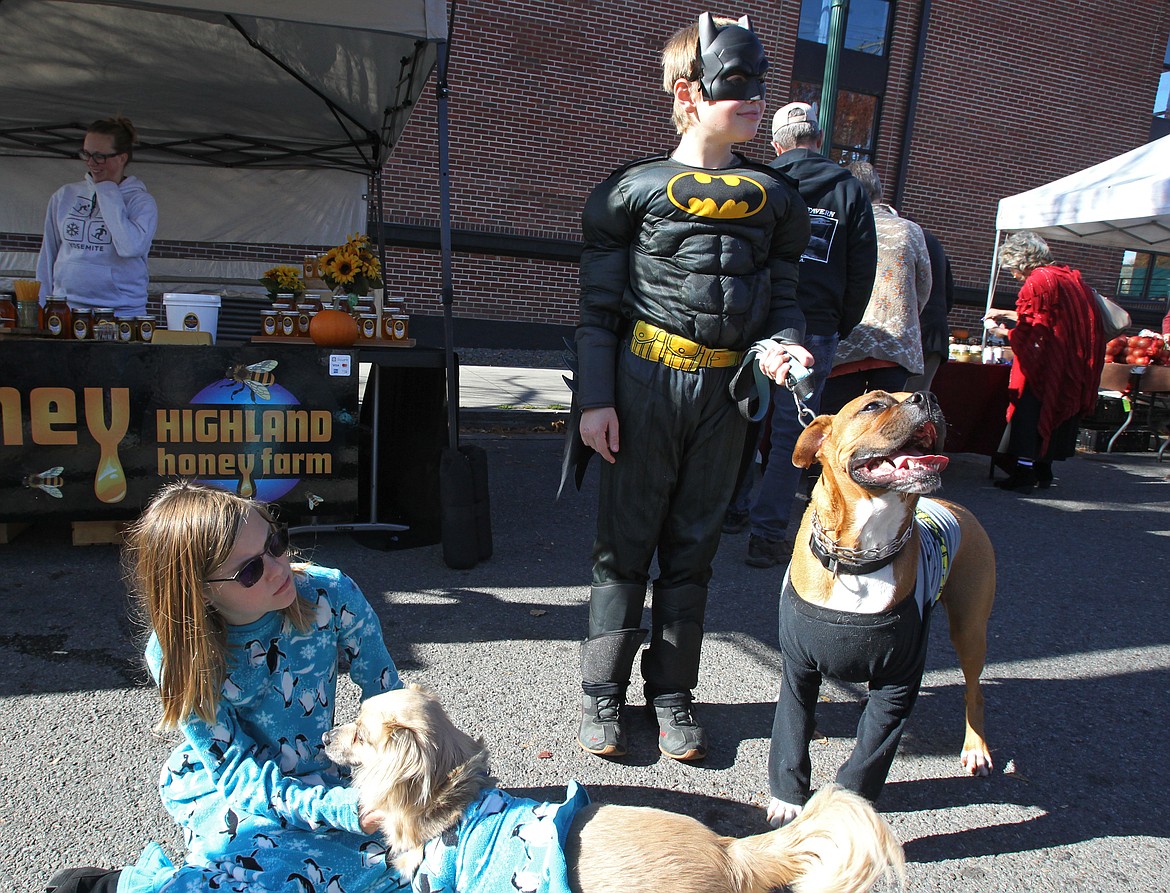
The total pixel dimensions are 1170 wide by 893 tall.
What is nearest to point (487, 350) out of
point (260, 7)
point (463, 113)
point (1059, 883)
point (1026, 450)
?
point (463, 113)

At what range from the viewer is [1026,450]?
678 centimetres

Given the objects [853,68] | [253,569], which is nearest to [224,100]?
[253,569]

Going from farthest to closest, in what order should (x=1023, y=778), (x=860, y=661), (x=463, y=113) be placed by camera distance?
(x=463, y=113), (x=1023, y=778), (x=860, y=661)

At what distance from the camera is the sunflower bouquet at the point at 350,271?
518 cm

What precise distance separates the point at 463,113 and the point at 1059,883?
41.4 ft

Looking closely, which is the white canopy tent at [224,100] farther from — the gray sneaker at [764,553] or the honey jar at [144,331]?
the gray sneaker at [764,553]

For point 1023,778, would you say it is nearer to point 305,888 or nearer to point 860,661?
point 860,661

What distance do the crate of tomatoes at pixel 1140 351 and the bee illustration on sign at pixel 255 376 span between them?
827 centimetres

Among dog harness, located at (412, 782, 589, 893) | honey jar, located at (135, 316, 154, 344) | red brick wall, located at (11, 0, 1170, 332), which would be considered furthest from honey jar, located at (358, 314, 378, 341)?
red brick wall, located at (11, 0, 1170, 332)

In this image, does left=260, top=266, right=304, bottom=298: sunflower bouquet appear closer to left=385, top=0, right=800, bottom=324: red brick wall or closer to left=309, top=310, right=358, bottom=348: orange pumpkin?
left=309, top=310, right=358, bottom=348: orange pumpkin

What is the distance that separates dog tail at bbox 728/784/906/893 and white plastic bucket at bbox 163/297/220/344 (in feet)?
13.2

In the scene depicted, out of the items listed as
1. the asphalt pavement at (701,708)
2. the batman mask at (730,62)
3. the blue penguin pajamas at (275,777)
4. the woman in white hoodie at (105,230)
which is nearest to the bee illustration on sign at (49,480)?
the asphalt pavement at (701,708)

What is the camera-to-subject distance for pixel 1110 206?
766 centimetres

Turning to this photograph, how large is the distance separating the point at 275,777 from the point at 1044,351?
668cm
